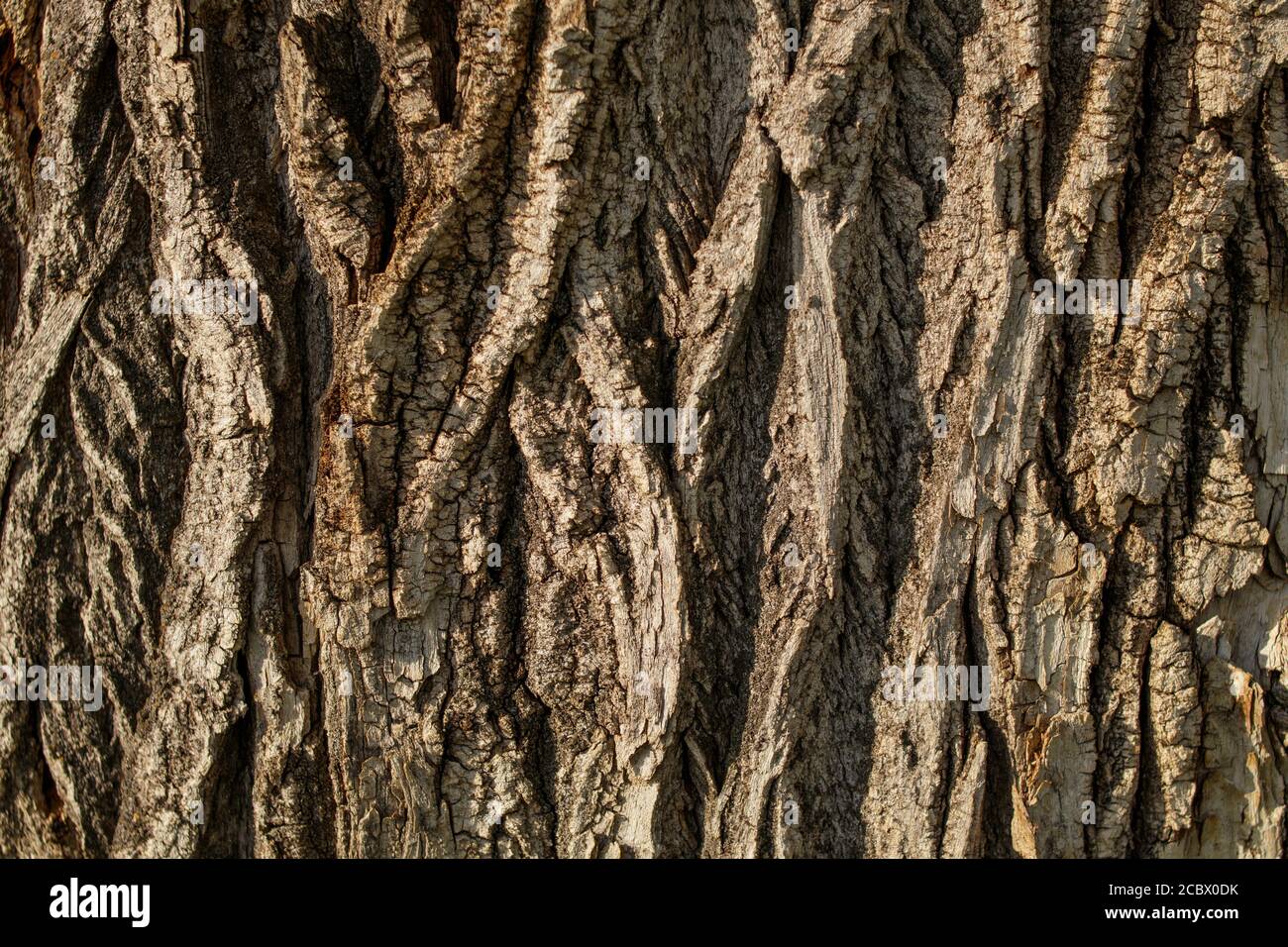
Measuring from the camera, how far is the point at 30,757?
2.57 m

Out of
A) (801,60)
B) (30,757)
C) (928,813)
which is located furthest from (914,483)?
(30,757)

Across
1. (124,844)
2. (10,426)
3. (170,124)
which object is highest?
(170,124)

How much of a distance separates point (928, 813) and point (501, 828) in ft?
3.36

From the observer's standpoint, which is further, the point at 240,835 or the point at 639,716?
the point at 240,835

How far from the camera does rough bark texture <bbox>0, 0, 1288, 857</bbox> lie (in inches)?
86.3

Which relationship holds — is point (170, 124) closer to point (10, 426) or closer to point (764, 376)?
point (10, 426)

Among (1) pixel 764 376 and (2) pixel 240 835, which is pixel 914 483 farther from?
(2) pixel 240 835

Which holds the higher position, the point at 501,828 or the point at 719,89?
the point at 719,89

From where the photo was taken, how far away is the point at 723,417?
2.29m

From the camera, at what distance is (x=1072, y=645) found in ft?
7.38

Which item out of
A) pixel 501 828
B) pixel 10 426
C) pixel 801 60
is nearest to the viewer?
pixel 801 60

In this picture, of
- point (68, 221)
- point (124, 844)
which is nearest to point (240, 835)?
point (124, 844)

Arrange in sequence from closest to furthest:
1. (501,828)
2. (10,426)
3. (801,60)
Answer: (801,60) < (501,828) < (10,426)

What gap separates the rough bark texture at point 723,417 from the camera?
2.19 metres
